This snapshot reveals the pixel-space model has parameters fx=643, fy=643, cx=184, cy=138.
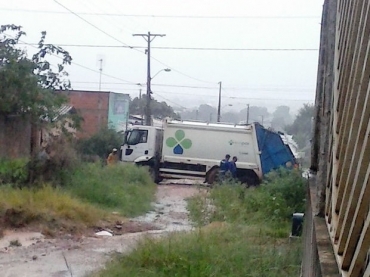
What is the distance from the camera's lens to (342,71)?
3.85 metres

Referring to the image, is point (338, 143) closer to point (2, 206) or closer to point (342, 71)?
point (342, 71)

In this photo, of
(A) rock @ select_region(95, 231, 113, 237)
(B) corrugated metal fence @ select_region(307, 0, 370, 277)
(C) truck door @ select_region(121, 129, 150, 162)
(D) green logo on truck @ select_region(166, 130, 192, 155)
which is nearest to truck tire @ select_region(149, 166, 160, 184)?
(C) truck door @ select_region(121, 129, 150, 162)

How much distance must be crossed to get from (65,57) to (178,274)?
1400 cm

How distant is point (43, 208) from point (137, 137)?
466 inches

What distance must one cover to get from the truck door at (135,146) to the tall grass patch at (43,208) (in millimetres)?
9874

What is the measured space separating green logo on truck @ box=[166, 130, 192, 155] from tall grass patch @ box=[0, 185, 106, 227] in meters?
9.90

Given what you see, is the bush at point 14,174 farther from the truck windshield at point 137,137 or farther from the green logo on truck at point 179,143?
the green logo on truck at point 179,143

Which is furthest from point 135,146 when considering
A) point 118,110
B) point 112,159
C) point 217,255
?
point 217,255

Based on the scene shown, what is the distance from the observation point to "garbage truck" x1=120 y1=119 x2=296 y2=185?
2502 cm

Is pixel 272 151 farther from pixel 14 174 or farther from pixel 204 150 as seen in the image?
pixel 14 174

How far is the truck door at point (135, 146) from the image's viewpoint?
25.6 metres

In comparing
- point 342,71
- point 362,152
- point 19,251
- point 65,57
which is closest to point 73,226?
point 19,251

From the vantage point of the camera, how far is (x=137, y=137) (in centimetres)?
2578

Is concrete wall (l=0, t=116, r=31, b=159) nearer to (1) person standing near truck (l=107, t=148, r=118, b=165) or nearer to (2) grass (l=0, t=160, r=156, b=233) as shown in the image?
(2) grass (l=0, t=160, r=156, b=233)
